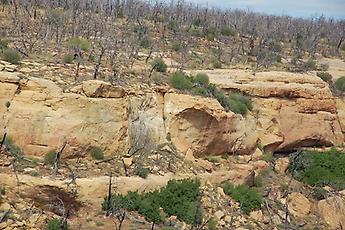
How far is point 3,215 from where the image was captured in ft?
53.0

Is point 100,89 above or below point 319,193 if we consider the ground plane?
above

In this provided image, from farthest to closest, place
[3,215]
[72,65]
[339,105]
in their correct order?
1. [339,105]
2. [72,65]
3. [3,215]

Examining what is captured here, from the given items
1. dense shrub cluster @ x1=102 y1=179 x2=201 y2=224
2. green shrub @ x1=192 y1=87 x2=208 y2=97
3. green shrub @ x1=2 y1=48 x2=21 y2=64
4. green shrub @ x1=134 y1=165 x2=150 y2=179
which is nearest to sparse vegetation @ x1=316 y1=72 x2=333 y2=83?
green shrub @ x1=192 y1=87 x2=208 y2=97

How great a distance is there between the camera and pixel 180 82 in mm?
23141

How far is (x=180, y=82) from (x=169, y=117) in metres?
1.89

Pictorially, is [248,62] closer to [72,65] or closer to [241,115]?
[241,115]

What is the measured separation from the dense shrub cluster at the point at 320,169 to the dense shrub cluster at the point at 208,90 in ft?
11.3

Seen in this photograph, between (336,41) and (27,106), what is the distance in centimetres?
3452

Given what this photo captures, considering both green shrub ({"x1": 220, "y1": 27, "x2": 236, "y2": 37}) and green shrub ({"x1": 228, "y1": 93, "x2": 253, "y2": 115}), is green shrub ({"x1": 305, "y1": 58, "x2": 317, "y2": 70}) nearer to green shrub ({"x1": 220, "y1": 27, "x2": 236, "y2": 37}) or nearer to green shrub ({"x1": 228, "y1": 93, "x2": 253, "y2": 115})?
green shrub ({"x1": 220, "y1": 27, "x2": 236, "y2": 37})

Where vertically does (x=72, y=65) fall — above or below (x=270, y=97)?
above

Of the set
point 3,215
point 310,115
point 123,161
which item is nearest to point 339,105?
point 310,115

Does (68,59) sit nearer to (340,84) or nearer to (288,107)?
(288,107)

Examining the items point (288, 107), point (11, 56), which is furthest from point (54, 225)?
point (288, 107)

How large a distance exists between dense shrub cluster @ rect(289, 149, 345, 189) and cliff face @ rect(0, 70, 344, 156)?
3.74 ft
